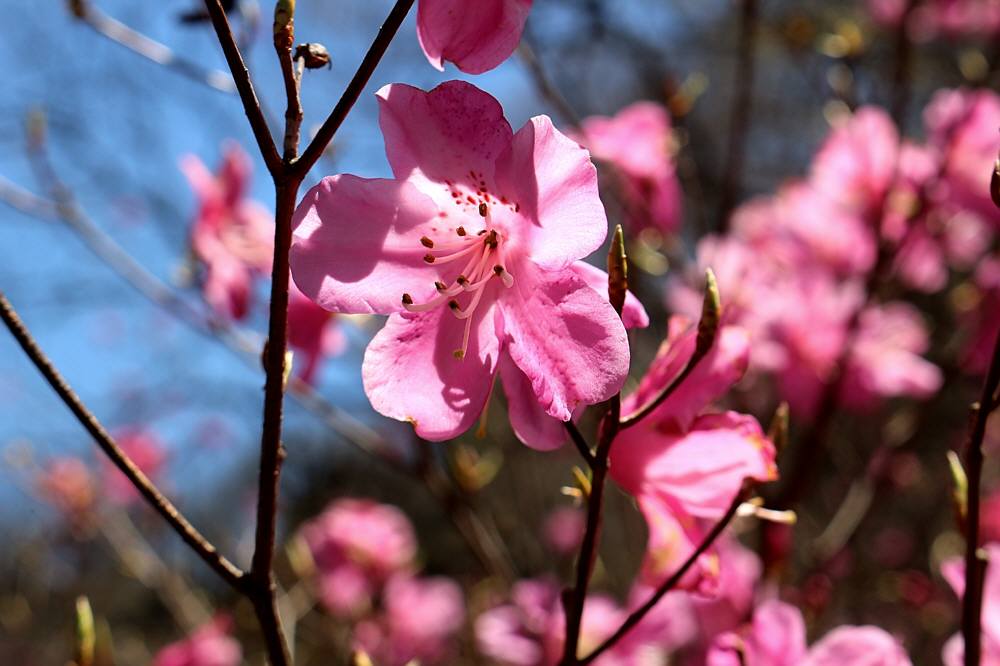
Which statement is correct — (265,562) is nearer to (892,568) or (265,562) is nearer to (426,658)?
(426,658)

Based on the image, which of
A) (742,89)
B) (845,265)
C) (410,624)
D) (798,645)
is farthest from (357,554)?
(798,645)

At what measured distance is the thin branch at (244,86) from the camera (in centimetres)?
61

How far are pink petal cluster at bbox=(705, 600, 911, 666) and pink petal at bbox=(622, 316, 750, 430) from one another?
0.23 m

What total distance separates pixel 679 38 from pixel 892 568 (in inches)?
100

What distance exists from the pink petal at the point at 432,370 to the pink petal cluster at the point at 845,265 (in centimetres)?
104

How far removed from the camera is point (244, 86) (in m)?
0.62

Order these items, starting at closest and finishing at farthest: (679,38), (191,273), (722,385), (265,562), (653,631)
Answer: (265,562)
(722,385)
(653,631)
(191,273)
(679,38)

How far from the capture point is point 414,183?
2.55ft

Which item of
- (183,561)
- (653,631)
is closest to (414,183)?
(653,631)

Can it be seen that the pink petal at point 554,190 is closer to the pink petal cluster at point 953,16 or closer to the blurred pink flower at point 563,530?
the pink petal cluster at point 953,16

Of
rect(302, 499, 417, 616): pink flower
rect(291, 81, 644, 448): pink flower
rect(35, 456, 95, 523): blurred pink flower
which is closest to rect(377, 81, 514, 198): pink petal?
rect(291, 81, 644, 448): pink flower

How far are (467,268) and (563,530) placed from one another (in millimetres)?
2680

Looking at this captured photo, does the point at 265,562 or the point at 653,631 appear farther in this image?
the point at 653,631

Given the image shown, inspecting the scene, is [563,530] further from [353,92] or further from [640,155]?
[353,92]
